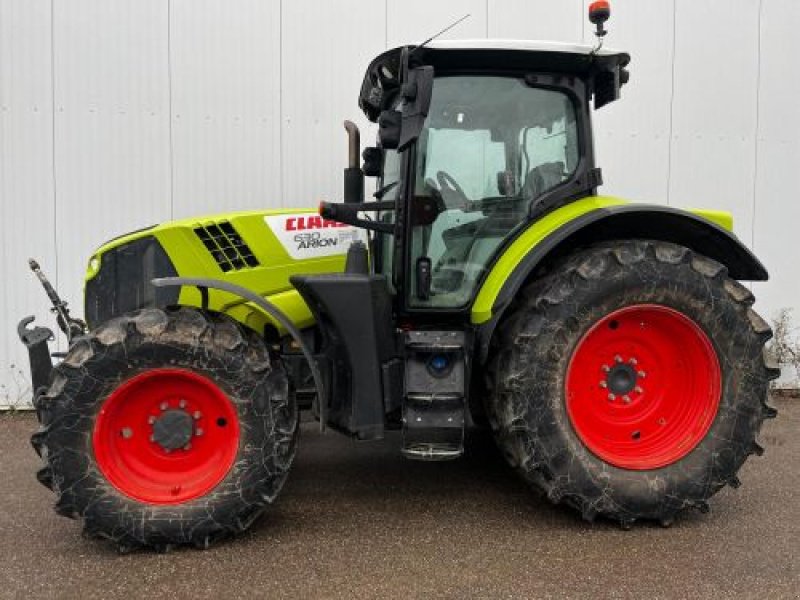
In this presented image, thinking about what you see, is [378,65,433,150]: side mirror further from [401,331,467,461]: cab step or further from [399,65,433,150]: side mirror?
[401,331,467,461]: cab step

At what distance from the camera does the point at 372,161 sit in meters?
3.42

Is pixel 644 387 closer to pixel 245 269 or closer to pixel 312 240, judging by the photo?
pixel 312 240

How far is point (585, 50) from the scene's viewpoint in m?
2.89

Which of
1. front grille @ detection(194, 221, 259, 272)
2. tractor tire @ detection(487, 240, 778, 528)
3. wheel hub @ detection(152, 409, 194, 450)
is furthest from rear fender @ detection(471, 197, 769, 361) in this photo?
wheel hub @ detection(152, 409, 194, 450)

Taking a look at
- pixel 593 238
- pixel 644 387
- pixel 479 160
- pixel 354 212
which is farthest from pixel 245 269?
pixel 644 387

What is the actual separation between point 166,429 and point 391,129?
154cm

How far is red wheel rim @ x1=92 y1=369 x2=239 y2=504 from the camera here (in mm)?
2633

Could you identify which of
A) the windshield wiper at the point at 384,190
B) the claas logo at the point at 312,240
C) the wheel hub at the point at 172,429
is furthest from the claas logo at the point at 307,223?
the wheel hub at the point at 172,429

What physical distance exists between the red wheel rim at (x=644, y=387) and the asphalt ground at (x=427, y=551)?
354mm

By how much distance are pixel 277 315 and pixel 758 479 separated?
270 centimetres

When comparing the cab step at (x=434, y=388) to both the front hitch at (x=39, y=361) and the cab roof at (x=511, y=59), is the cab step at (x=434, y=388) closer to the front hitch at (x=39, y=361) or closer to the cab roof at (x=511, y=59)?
the cab roof at (x=511, y=59)

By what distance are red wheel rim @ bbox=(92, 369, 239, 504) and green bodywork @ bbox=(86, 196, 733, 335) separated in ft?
1.82

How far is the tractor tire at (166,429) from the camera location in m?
2.54

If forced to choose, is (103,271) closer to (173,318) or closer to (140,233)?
(140,233)
